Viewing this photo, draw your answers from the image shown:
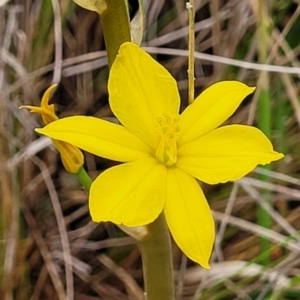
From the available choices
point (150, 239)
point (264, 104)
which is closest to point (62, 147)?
point (150, 239)

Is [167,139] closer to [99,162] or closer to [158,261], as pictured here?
[158,261]

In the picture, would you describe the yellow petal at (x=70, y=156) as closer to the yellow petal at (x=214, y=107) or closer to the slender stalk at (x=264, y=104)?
the yellow petal at (x=214, y=107)

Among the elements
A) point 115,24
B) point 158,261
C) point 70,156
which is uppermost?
point 115,24

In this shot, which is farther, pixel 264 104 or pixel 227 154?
pixel 264 104

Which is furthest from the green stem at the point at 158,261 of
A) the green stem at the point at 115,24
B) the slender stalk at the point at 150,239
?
the green stem at the point at 115,24

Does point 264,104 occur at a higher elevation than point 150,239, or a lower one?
higher

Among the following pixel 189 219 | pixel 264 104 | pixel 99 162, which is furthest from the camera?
pixel 99 162

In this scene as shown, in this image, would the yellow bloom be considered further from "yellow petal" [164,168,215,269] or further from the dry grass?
the dry grass

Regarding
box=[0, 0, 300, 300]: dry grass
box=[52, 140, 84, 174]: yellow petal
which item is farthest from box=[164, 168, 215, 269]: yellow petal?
box=[0, 0, 300, 300]: dry grass
